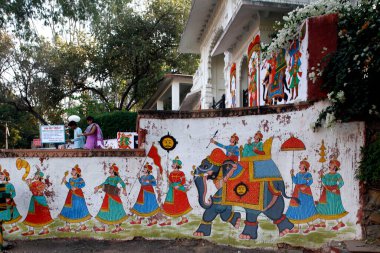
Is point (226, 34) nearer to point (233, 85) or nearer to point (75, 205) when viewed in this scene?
point (233, 85)

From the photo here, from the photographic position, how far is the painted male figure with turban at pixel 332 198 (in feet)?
18.1

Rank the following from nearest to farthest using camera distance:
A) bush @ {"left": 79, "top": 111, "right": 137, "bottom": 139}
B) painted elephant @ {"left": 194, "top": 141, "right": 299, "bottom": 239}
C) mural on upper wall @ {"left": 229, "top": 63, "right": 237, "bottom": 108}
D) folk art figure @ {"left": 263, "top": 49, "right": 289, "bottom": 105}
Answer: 1. painted elephant @ {"left": 194, "top": 141, "right": 299, "bottom": 239}
2. folk art figure @ {"left": 263, "top": 49, "right": 289, "bottom": 105}
3. mural on upper wall @ {"left": 229, "top": 63, "right": 237, "bottom": 108}
4. bush @ {"left": 79, "top": 111, "right": 137, "bottom": 139}

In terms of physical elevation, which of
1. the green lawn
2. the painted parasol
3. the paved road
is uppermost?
the painted parasol

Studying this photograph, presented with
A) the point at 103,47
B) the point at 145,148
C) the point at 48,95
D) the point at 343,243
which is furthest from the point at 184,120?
the point at 48,95

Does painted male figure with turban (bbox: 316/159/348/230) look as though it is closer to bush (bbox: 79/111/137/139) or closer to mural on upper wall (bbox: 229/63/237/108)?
mural on upper wall (bbox: 229/63/237/108)

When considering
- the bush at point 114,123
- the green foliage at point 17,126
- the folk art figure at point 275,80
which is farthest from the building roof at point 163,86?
the folk art figure at point 275,80

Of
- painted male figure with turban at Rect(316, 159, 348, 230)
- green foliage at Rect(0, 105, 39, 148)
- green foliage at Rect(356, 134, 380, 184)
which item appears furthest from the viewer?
green foliage at Rect(0, 105, 39, 148)

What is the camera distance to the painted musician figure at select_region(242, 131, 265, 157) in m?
5.87

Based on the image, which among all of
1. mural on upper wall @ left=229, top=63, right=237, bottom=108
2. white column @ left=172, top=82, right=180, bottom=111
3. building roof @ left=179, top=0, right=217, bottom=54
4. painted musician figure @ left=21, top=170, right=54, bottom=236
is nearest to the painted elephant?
painted musician figure @ left=21, top=170, right=54, bottom=236

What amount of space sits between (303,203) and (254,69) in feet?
17.0

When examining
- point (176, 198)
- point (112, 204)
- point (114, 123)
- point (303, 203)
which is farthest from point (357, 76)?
point (114, 123)

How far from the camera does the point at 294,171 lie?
18.7 feet

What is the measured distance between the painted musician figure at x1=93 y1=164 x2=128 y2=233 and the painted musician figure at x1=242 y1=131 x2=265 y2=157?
6.80 feet

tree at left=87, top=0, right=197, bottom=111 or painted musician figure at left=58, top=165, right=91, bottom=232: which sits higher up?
tree at left=87, top=0, right=197, bottom=111
